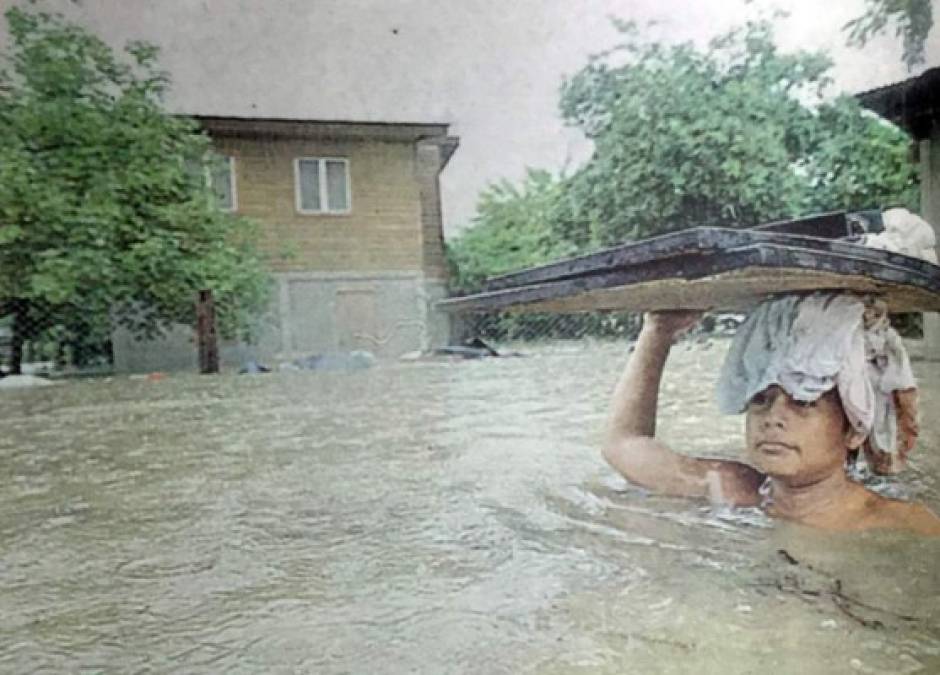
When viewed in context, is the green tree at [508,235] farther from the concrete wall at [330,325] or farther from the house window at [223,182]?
the house window at [223,182]

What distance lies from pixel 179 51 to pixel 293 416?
57 centimetres

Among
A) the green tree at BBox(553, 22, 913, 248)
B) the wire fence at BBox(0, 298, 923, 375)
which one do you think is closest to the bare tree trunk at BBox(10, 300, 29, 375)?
the wire fence at BBox(0, 298, 923, 375)

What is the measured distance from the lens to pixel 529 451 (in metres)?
1.39

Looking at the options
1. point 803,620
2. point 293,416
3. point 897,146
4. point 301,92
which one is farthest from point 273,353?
point 897,146

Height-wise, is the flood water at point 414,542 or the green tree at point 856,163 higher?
the green tree at point 856,163

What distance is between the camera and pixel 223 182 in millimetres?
1320

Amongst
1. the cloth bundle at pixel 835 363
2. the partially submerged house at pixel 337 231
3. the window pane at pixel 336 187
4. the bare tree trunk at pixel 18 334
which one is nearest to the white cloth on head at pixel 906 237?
the cloth bundle at pixel 835 363

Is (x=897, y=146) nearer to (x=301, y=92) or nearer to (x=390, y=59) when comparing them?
(x=390, y=59)

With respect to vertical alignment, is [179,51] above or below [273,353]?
above

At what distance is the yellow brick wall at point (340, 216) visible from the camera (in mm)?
1332

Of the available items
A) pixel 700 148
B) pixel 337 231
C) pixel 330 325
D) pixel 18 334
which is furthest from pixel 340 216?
pixel 700 148

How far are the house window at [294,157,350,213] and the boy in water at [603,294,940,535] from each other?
603mm

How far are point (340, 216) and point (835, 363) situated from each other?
2.49ft

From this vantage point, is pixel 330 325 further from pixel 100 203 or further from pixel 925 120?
pixel 925 120
